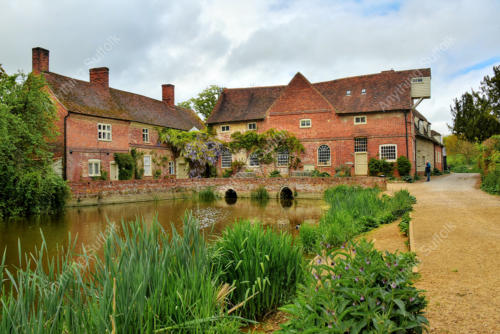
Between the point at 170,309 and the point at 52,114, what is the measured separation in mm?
21317

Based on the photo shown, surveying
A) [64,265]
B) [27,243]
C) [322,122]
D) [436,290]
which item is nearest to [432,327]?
[436,290]

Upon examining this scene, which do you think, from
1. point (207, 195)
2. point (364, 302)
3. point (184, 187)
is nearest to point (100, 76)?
point (184, 187)

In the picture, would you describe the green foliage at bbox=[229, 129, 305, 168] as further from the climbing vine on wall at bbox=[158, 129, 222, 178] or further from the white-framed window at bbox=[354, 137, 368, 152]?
the white-framed window at bbox=[354, 137, 368, 152]

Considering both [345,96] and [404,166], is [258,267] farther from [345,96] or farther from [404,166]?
[345,96]

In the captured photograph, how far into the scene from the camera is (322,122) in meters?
29.0

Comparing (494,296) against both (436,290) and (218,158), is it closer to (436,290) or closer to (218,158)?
(436,290)

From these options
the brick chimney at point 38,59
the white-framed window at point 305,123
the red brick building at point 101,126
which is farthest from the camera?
the white-framed window at point 305,123

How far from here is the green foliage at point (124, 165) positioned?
27.5 metres

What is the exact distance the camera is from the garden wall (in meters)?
20.8

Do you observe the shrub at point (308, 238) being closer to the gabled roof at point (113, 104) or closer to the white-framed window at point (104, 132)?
the gabled roof at point (113, 104)

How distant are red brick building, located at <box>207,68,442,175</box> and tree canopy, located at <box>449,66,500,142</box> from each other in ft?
12.1

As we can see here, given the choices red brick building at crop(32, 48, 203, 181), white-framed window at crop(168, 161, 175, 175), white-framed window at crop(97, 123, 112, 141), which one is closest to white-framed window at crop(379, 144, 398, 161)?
red brick building at crop(32, 48, 203, 181)

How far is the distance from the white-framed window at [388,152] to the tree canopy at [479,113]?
6704mm

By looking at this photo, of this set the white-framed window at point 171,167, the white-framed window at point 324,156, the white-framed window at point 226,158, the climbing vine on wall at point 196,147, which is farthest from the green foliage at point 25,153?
the white-framed window at point 324,156
